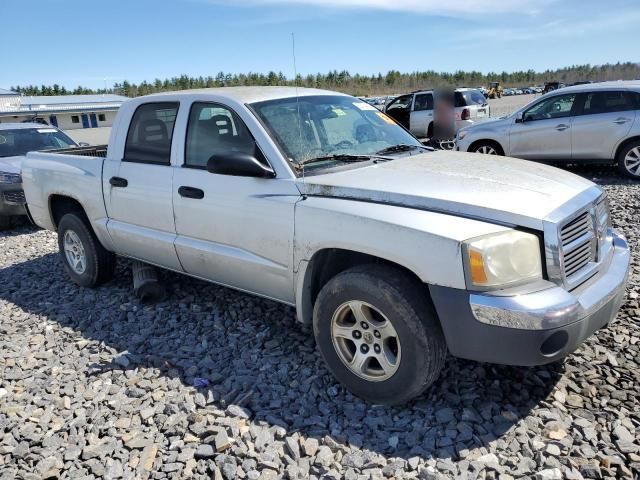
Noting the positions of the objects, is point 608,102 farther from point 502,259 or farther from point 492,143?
point 502,259

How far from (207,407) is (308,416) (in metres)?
0.65

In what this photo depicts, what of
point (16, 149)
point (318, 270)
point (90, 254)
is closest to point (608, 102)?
point (318, 270)

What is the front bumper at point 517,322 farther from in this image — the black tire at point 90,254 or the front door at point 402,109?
the front door at point 402,109

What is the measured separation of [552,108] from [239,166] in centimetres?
840

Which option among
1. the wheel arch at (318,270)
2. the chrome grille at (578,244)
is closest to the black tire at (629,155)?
the chrome grille at (578,244)

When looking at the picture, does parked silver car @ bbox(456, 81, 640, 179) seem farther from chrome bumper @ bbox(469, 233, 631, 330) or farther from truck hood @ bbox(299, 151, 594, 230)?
chrome bumper @ bbox(469, 233, 631, 330)

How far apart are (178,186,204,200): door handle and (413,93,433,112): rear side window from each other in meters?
13.5

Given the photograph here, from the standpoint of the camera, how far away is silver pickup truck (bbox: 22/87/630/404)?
104 inches

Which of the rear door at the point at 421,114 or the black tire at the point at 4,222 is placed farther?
the rear door at the point at 421,114

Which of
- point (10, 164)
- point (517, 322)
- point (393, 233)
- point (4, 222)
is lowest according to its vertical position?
point (4, 222)

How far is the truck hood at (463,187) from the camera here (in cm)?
278

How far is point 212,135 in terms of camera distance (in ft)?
13.0

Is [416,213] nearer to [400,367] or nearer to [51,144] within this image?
[400,367]

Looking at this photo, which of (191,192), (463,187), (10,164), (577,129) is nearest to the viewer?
(463,187)
